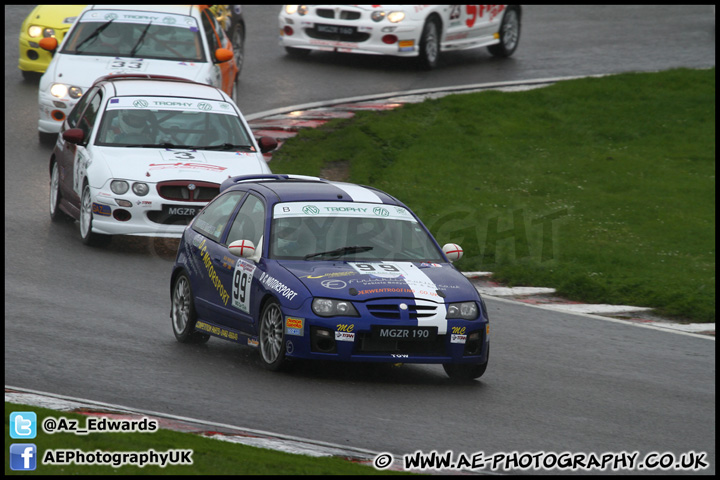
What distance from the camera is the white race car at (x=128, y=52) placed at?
58.8 feet

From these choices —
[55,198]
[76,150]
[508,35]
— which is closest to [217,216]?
[76,150]

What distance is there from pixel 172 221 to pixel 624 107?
10746mm

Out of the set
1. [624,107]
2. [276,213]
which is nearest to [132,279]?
[276,213]

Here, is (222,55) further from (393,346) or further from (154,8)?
(393,346)

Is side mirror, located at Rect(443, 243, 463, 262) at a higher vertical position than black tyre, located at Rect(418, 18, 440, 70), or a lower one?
higher

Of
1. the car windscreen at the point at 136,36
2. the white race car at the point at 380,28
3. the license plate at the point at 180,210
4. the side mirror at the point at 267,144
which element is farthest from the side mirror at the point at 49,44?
the license plate at the point at 180,210

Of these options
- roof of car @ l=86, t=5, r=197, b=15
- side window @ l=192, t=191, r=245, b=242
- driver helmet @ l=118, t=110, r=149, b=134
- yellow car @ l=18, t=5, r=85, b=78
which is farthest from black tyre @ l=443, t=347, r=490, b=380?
yellow car @ l=18, t=5, r=85, b=78

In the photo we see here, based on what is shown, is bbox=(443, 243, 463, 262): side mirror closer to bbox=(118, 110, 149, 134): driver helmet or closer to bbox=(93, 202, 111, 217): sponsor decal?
bbox=(93, 202, 111, 217): sponsor decal

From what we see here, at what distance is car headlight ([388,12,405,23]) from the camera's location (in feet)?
78.4

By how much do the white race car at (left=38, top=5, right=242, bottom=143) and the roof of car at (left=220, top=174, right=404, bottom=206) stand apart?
7430mm

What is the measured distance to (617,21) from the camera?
105ft

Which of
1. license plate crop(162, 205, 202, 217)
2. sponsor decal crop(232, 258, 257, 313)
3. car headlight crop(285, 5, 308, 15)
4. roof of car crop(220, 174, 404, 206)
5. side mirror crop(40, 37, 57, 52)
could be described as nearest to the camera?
sponsor decal crop(232, 258, 257, 313)

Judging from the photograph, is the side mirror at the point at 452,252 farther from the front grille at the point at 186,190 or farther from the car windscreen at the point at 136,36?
the car windscreen at the point at 136,36

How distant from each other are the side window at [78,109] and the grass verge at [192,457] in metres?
9.28
